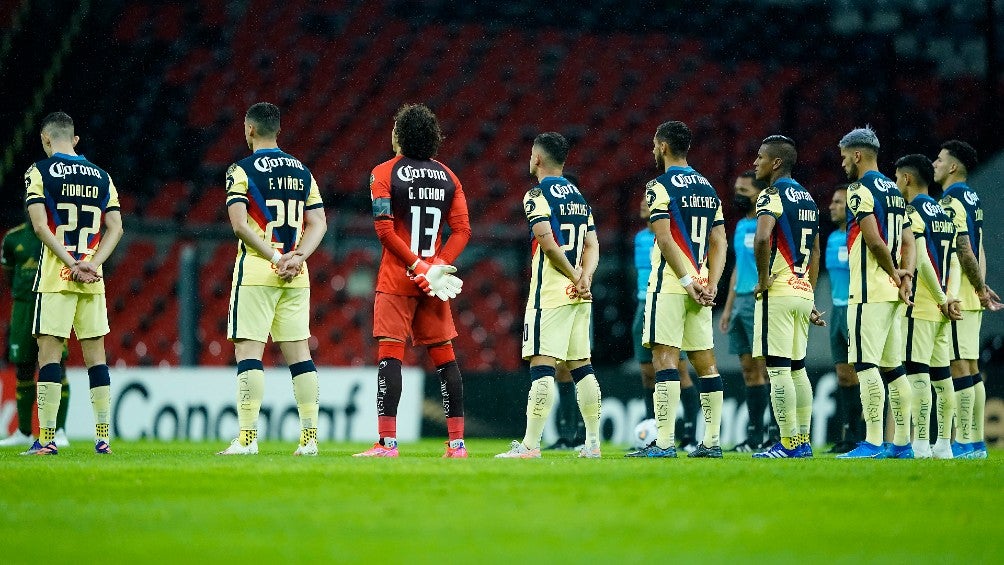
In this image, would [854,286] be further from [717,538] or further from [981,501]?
[717,538]

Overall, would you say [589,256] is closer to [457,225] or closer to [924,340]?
[457,225]

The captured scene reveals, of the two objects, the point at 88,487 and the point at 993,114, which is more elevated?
the point at 993,114

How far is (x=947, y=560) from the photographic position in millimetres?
3781

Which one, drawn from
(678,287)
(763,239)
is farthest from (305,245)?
(763,239)

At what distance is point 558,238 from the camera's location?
27.3 ft

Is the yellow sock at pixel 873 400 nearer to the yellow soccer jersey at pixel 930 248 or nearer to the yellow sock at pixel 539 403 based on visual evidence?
the yellow soccer jersey at pixel 930 248

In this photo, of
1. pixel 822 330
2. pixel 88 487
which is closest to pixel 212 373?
pixel 822 330

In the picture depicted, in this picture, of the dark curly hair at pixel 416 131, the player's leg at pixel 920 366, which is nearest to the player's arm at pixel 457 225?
the dark curly hair at pixel 416 131

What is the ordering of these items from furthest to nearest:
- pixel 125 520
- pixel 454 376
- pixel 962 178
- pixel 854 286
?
pixel 962 178, pixel 854 286, pixel 454 376, pixel 125 520

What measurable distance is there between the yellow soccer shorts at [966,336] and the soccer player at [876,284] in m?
0.97

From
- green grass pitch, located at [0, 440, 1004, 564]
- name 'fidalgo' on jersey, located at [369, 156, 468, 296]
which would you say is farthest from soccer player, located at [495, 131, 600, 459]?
green grass pitch, located at [0, 440, 1004, 564]

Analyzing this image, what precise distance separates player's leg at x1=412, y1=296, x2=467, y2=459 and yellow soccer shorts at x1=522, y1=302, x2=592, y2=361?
1.55ft

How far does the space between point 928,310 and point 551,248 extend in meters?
2.97

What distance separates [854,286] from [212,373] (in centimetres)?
684
